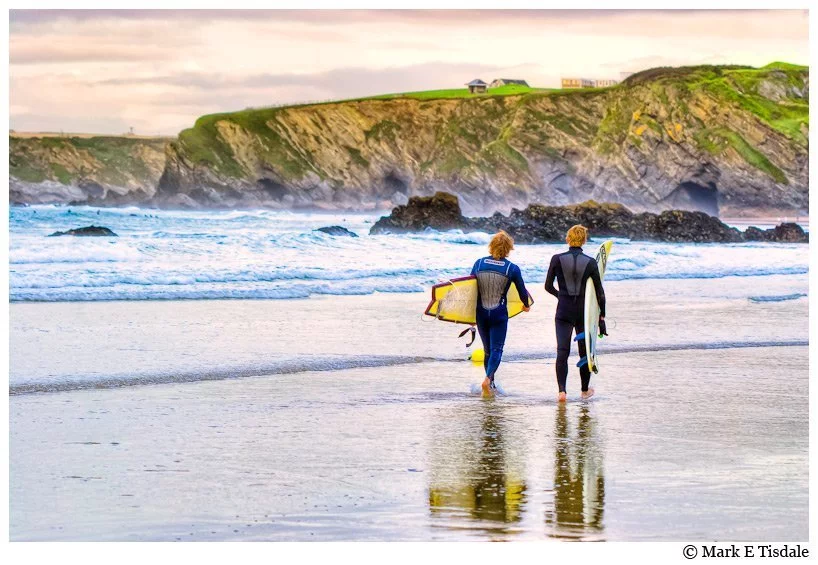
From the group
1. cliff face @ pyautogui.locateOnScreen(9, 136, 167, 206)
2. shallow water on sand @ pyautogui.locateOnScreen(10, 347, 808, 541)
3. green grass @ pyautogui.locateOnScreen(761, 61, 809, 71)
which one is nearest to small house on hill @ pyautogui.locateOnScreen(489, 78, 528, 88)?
green grass @ pyautogui.locateOnScreen(761, 61, 809, 71)

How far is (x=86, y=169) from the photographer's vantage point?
16125cm

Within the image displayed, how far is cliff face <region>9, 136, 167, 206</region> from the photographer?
149375 millimetres

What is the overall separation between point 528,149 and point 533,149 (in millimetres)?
706

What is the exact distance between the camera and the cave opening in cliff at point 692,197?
109 metres

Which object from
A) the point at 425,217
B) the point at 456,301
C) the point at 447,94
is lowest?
the point at 456,301

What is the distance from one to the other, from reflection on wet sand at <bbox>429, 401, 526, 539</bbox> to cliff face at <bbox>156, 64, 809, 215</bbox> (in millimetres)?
97645

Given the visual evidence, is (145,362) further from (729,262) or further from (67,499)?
(729,262)

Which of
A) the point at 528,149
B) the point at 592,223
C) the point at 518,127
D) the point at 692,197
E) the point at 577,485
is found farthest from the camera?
the point at 518,127

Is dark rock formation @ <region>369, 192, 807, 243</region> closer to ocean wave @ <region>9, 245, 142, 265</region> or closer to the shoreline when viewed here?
ocean wave @ <region>9, 245, 142, 265</region>

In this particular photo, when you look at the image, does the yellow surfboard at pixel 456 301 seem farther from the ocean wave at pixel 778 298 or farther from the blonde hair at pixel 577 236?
the ocean wave at pixel 778 298

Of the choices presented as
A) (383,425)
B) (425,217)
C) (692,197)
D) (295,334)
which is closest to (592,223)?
(425,217)

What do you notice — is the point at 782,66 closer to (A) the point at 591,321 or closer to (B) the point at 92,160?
(B) the point at 92,160

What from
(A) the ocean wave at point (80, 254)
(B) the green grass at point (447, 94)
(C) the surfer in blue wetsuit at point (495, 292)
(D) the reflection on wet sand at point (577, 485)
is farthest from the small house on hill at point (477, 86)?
(D) the reflection on wet sand at point (577, 485)
